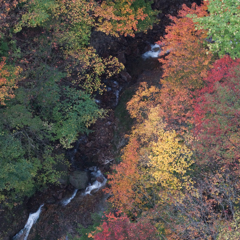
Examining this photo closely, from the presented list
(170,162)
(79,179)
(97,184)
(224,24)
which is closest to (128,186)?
(170,162)

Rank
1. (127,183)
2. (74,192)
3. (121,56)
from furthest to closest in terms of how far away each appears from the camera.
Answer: (121,56)
(74,192)
(127,183)

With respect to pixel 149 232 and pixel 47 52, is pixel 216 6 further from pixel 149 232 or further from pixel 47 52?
pixel 149 232

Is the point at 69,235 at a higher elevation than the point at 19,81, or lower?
lower

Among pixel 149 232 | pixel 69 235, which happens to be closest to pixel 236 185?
pixel 149 232

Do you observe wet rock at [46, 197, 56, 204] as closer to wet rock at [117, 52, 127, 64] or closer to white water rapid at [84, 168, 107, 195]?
white water rapid at [84, 168, 107, 195]

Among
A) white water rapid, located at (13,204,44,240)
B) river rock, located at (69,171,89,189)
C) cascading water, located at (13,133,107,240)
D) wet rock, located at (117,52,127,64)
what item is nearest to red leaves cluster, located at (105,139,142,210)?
cascading water, located at (13,133,107,240)

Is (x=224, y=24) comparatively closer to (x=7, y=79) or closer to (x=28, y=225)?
(x=7, y=79)

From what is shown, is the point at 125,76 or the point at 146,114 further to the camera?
the point at 125,76

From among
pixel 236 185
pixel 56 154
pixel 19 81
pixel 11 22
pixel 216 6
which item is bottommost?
pixel 56 154
